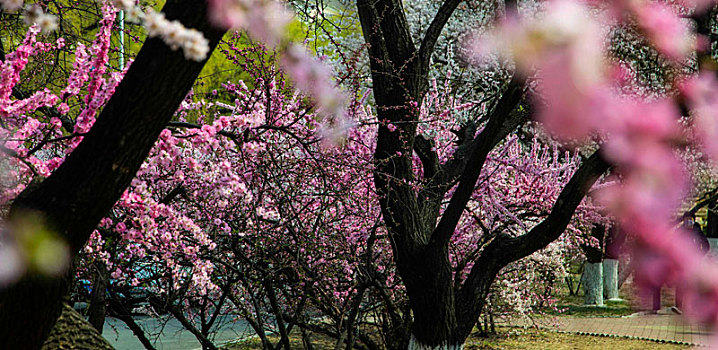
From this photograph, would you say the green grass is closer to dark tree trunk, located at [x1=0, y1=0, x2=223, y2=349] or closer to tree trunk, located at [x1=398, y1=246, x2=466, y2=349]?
tree trunk, located at [x1=398, y1=246, x2=466, y2=349]

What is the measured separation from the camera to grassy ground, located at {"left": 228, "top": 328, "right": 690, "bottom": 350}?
10.6 meters

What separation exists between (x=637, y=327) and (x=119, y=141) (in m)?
13.3

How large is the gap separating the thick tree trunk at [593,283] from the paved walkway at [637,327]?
1.38 metres

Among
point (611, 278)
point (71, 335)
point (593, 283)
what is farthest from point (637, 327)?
point (71, 335)

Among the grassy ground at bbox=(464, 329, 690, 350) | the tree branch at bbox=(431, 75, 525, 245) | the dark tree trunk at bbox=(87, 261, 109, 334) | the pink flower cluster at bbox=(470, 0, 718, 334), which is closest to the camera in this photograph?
the pink flower cluster at bbox=(470, 0, 718, 334)

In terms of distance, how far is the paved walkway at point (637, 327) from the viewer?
1209 centimetres

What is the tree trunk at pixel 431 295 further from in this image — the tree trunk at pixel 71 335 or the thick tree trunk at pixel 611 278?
the thick tree trunk at pixel 611 278

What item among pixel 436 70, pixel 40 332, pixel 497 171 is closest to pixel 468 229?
pixel 497 171

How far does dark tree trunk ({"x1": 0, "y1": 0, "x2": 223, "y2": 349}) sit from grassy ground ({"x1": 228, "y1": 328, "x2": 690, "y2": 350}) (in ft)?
26.2

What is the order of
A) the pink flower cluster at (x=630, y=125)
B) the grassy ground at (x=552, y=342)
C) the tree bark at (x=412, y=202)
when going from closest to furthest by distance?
the pink flower cluster at (x=630, y=125), the tree bark at (x=412, y=202), the grassy ground at (x=552, y=342)

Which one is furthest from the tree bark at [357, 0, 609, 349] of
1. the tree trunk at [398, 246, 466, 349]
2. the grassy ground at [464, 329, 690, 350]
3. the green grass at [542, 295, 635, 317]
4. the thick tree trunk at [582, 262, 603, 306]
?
the thick tree trunk at [582, 262, 603, 306]

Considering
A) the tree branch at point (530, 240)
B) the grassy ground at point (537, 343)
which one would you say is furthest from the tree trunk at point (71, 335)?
the grassy ground at point (537, 343)

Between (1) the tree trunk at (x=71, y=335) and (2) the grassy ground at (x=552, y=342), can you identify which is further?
(2) the grassy ground at (x=552, y=342)

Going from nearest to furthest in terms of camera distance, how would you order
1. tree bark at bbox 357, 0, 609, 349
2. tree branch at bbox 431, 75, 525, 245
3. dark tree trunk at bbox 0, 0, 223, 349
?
dark tree trunk at bbox 0, 0, 223, 349
tree branch at bbox 431, 75, 525, 245
tree bark at bbox 357, 0, 609, 349
